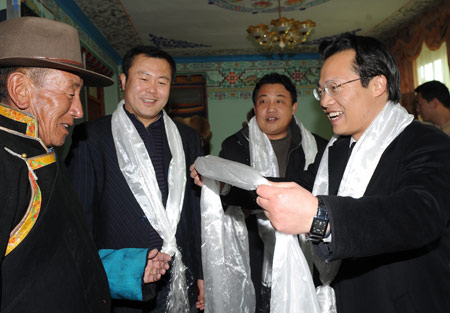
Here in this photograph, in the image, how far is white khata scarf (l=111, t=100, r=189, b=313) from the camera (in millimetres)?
1809

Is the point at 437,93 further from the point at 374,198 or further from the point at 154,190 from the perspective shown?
the point at 374,198

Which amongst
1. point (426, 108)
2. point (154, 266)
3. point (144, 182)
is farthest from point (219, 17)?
point (154, 266)

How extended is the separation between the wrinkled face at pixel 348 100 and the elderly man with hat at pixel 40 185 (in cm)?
88

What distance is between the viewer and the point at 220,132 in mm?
7711

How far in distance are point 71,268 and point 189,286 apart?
103 cm

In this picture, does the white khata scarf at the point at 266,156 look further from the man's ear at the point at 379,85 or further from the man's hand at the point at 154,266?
the man's ear at the point at 379,85

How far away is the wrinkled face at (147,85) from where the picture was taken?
1910mm

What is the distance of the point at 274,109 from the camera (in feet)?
8.75

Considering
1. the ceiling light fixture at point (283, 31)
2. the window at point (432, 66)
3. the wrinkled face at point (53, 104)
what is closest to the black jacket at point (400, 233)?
the wrinkled face at point (53, 104)

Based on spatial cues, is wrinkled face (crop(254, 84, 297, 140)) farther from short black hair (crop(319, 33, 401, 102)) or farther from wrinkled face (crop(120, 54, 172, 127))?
short black hair (crop(319, 33, 401, 102))

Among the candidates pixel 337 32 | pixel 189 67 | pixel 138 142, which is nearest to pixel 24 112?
pixel 138 142

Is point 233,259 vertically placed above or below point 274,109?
below

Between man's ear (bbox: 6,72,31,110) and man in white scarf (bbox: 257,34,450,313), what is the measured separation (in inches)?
28.0

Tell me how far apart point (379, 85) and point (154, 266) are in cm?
109
